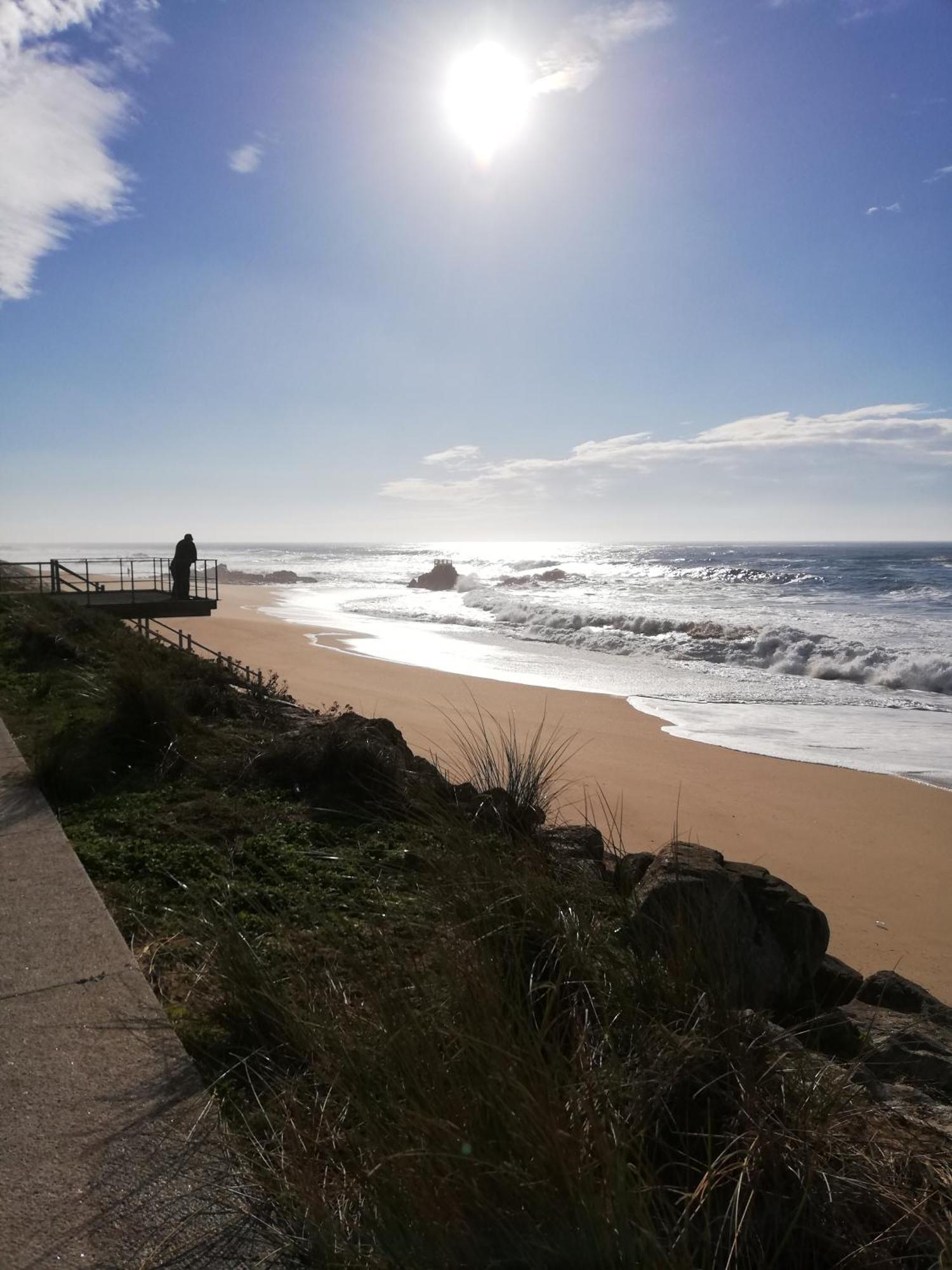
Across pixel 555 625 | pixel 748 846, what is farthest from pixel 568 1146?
pixel 555 625

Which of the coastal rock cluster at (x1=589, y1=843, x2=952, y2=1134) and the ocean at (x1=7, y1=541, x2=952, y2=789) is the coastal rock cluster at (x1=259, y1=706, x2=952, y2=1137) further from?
the ocean at (x1=7, y1=541, x2=952, y2=789)

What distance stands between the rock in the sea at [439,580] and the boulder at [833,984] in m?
51.9

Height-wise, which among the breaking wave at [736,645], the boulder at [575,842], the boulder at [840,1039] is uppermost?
the boulder at [575,842]

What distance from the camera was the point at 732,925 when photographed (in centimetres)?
323

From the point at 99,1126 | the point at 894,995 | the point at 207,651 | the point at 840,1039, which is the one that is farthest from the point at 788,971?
the point at 207,651

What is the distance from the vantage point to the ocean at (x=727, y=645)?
14172 mm

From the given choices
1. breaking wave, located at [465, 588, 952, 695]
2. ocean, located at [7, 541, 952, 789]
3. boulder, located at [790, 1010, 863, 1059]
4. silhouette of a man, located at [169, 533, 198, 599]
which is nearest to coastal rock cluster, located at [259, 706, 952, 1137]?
boulder, located at [790, 1010, 863, 1059]

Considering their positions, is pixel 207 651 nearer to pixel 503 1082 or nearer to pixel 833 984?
pixel 833 984

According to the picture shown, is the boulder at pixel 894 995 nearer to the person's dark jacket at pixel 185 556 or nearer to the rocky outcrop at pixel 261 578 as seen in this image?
the person's dark jacket at pixel 185 556

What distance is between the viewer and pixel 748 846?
27.6 ft

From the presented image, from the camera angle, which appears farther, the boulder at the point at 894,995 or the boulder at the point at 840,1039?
the boulder at the point at 894,995

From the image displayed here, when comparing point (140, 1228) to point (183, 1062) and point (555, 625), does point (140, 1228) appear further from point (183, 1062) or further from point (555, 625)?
point (555, 625)

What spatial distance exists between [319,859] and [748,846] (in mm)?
5094

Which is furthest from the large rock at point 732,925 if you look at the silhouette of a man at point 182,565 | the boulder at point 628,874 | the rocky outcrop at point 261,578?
the rocky outcrop at point 261,578
